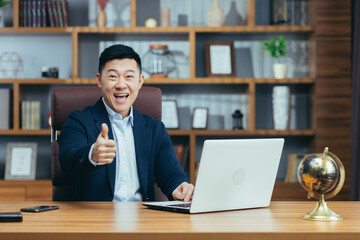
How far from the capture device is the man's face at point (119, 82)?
2096 mm

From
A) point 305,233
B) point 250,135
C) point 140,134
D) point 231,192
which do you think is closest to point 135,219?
point 231,192

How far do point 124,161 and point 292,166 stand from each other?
6.50 ft

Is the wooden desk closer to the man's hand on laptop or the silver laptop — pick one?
the silver laptop

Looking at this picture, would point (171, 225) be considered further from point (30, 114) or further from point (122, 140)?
point (30, 114)

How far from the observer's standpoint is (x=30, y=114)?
378 cm

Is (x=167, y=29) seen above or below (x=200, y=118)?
above

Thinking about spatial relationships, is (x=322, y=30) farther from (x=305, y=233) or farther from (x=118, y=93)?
(x=305, y=233)

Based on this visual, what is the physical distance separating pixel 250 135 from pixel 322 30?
0.89 metres

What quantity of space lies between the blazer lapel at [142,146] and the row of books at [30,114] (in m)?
1.76

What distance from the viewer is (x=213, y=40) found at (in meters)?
3.91

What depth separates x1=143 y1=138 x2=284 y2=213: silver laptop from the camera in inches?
56.2

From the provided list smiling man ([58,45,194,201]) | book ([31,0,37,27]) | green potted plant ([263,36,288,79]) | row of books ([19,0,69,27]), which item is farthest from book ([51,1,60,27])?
smiling man ([58,45,194,201])

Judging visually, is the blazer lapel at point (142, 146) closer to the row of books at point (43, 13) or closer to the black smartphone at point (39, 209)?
the black smartphone at point (39, 209)

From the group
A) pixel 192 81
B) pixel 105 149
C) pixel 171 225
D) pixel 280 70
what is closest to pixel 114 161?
pixel 105 149
